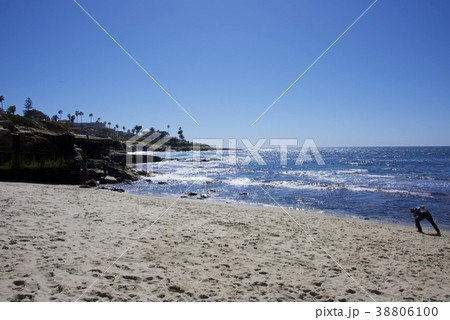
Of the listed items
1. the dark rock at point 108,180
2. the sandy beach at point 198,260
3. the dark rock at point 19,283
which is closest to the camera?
the dark rock at point 19,283

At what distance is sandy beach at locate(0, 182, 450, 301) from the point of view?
4742mm

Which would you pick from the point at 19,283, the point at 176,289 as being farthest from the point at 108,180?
the point at 176,289

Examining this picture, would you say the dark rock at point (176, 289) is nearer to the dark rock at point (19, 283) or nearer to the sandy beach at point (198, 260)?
the sandy beach at point (198, 260)

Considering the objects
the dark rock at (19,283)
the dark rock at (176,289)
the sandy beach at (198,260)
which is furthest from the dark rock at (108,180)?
the dark rock at (176,289)

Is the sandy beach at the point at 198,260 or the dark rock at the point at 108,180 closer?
the sandy beach at the point at 198,260

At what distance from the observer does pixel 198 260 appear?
20.5ft

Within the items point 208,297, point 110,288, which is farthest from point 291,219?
point 110,288

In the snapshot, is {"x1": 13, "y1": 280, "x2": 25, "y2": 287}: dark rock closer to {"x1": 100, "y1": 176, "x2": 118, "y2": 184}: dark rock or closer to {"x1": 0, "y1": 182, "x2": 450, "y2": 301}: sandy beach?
{"x1": 0, "y1": 182, "x2": 450, "y2": 301}: sandy beach

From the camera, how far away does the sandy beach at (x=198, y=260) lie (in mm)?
4742

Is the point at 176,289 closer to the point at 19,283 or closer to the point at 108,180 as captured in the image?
the point at 19,283

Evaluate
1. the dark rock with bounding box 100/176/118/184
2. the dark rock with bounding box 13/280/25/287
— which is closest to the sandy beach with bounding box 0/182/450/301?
the dark rock with bounding box 13/280/25/287
